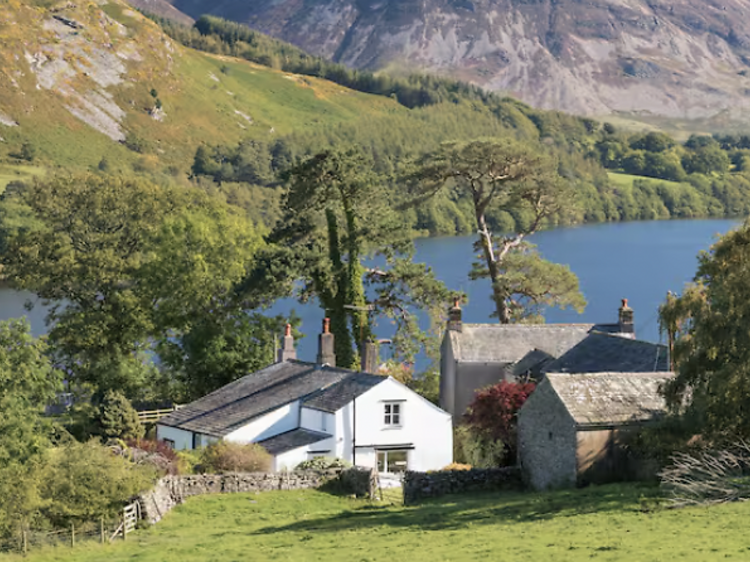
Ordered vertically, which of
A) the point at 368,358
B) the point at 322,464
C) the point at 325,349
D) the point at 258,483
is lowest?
the point at 258,483

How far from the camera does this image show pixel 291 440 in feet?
147

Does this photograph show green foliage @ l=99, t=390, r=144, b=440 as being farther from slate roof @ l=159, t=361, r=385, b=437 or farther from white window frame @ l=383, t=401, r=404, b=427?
white window frame @ l=383, t=401, r=404, b=427

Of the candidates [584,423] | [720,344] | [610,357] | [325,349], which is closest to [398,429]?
[325,349]

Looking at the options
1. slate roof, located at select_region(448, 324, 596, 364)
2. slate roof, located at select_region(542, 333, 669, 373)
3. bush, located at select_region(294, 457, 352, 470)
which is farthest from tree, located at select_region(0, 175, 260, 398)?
slate roof, located at select_region(542, 333, 669, 373)

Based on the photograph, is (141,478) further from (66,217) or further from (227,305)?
(66,217)

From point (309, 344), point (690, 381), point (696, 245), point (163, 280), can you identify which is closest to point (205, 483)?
point (690, 381)

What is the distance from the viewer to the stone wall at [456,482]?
36.7 meters

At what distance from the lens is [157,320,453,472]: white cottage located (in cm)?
4475

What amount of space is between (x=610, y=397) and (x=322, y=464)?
12343 millimetres

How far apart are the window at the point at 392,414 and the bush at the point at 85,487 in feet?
47.6

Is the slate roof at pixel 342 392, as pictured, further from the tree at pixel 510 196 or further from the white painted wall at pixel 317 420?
the tree at pixel 510 196

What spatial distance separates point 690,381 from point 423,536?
9641 millimetres

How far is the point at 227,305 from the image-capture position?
63281mm

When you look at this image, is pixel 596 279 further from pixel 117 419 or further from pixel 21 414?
pixel 21 414
